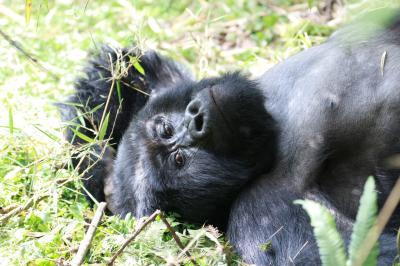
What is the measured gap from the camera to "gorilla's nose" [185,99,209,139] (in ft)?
8.27

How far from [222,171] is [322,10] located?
2.52 meters

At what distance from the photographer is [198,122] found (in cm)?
257

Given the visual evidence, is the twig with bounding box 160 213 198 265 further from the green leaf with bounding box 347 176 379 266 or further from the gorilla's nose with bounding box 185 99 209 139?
the green leaf with bounding box 347 176 379 266

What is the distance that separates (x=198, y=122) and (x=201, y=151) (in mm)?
123

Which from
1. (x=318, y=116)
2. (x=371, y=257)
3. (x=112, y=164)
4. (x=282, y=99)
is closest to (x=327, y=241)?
(x=371, y=257)

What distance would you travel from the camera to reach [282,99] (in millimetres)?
2734

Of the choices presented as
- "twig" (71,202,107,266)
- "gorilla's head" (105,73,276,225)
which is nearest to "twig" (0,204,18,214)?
"gorilla's head" (105,73,276,225)

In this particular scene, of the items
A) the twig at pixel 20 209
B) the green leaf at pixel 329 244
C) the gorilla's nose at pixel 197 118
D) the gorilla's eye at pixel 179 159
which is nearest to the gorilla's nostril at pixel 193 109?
the gorilla's nose at pixel 197 118

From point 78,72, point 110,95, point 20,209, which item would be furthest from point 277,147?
point 78,72

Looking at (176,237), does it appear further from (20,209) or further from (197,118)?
(20,209)

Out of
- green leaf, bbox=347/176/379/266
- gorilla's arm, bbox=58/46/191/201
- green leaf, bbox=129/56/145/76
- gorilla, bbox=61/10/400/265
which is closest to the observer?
green leaf, bbox=347/176/379/266

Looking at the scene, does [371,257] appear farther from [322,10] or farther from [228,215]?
[322,10]

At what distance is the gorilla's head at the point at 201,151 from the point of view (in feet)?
8.38

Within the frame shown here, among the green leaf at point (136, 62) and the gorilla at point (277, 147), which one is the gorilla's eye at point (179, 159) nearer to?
the gorilla at point (277, 147)
